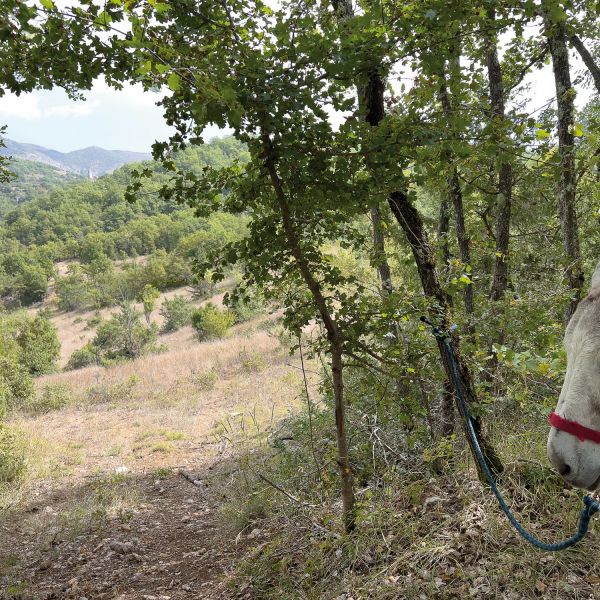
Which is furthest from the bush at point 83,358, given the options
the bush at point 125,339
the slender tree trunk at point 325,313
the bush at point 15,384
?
the slender tree trunk at point 325,313

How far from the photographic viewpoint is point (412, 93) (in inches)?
151

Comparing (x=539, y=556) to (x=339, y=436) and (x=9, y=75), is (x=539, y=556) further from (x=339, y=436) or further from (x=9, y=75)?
(x=9, y=75)

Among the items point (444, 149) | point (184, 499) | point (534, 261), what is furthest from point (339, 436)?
point (534, 261)

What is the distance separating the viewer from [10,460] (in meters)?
8.39

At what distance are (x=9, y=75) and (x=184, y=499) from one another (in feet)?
20.5

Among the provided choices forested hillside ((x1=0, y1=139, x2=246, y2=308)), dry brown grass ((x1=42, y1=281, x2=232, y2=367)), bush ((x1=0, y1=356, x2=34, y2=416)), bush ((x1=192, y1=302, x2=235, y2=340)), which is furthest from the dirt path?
forested hillside ((x1=0, y1=139, x2=246, y2=308))

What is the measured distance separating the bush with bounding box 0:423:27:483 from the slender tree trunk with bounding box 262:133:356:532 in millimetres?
7445

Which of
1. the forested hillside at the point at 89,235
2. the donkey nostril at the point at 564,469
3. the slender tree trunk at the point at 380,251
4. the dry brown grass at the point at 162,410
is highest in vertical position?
the forested hillside at the point at 89,235

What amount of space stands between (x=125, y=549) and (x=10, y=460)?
4647mm

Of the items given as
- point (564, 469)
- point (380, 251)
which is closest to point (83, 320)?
point (380, 251)

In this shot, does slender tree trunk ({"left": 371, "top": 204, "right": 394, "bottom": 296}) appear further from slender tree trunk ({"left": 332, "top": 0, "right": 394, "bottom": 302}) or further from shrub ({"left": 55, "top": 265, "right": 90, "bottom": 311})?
shrub ({"left": 55, "top": 265, "right": 90, "bottom": 311})

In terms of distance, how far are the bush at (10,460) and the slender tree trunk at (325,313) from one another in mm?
7445

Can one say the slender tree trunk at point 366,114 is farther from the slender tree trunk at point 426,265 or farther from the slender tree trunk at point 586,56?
the slender tree trunk at point 586,56

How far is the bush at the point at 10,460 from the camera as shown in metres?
8.26
